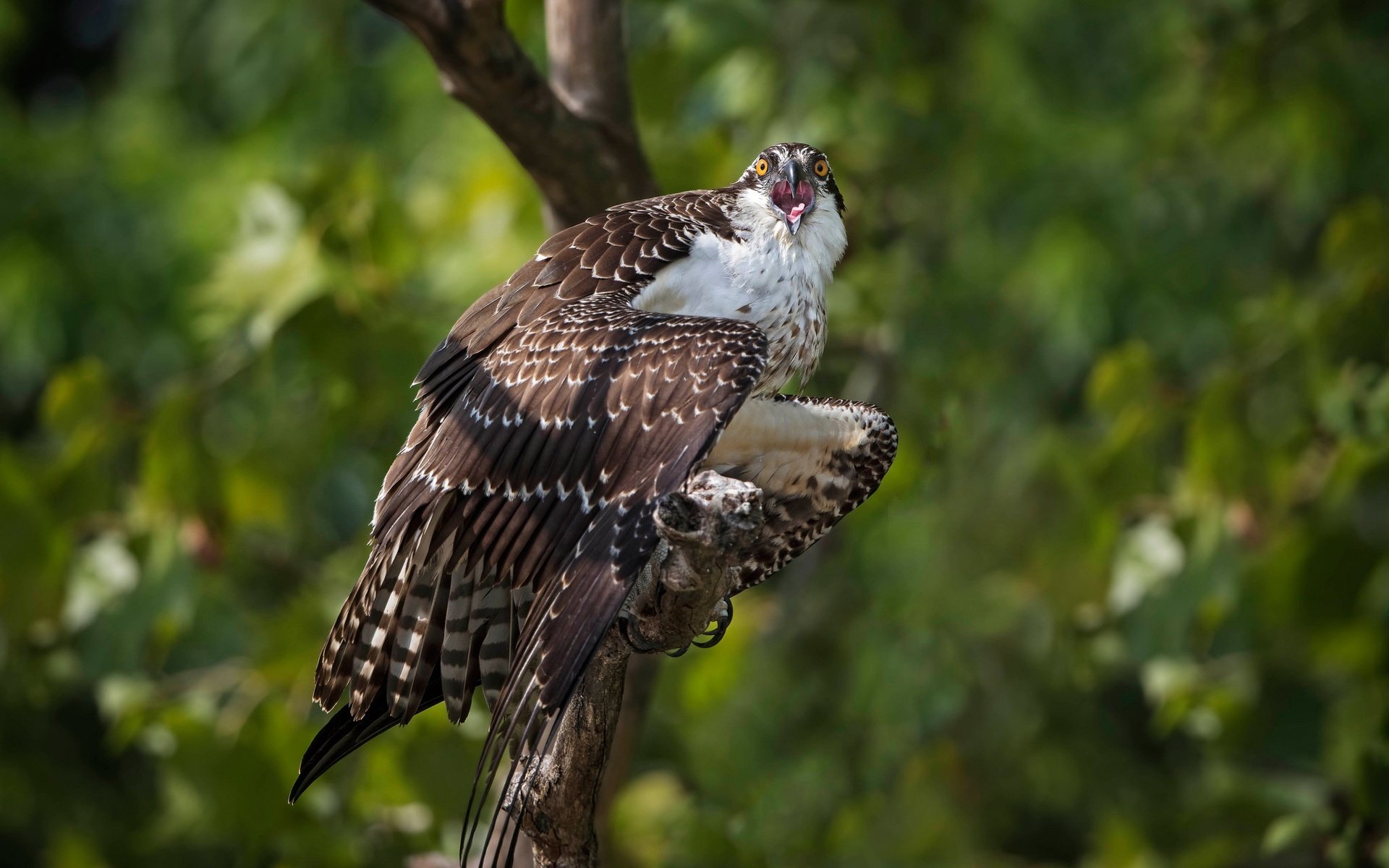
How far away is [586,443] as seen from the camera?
287cm

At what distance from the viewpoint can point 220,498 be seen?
17.1 feet

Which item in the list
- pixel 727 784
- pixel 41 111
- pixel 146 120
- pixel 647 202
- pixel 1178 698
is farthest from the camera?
pixel 41 111

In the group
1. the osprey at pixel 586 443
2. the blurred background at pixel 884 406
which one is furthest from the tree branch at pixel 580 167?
the blurred background at pixel 884 406

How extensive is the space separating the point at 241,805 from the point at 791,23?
3598 mm

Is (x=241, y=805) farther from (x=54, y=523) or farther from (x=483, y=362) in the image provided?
(x=483, y=362)

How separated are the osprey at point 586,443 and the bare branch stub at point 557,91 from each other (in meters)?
0.44

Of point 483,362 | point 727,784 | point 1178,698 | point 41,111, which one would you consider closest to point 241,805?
point 727,784

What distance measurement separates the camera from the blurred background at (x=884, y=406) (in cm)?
490

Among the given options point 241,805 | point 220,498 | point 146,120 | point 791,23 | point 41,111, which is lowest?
point 241,805

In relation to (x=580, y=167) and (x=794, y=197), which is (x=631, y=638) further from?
(x=580, y=167)

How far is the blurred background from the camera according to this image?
4902 mm

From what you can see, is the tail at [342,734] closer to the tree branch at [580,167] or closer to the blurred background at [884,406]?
the tree branch at [580,167]

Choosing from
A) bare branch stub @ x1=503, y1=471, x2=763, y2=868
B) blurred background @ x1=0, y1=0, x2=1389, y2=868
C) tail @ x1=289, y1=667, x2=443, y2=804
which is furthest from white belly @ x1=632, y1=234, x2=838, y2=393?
blurred background @ x1=0, y1=0, x2=1389, y2=868

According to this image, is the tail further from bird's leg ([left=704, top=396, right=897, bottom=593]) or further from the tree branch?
bird's leg ([left=704, top=396, right=897, bottom=593])
